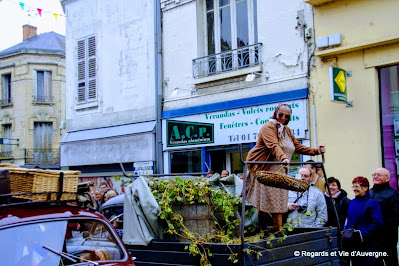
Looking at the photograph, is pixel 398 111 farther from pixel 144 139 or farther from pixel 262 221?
pixel 144 139

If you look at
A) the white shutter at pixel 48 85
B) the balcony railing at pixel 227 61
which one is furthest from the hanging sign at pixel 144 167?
the white shutter at pixel 48 85

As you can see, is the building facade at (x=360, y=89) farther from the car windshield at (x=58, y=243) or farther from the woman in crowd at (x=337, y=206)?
the car windshield at (x=58, y=243)

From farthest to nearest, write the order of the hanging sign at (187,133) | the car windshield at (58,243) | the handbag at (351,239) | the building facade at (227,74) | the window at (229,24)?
the hanging sign at (187,133) → the window at (229,24) → the building facade at (227,74) → the handbag at (351,239) → the car windshield at (58,243)

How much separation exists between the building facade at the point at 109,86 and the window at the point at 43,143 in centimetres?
1537

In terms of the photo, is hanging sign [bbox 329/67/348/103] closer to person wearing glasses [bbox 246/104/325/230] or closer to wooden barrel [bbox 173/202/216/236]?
person wearing glasses [bbox 246/104/325/230]

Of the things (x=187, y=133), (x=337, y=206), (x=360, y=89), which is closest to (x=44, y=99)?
(x=187, y=133)

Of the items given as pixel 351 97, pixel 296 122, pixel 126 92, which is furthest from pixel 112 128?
pixel 351 97

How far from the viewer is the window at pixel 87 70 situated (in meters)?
16.3

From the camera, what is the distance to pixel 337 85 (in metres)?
9.95

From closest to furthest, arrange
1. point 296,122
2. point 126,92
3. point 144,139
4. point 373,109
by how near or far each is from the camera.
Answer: point 373,109
point 296,122
point 144,139
point 126,92

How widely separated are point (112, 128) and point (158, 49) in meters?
2.91

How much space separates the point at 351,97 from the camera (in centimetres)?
1026

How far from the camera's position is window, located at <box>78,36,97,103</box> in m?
Answer: 16.3

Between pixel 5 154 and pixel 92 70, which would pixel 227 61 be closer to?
pixel 92 70
